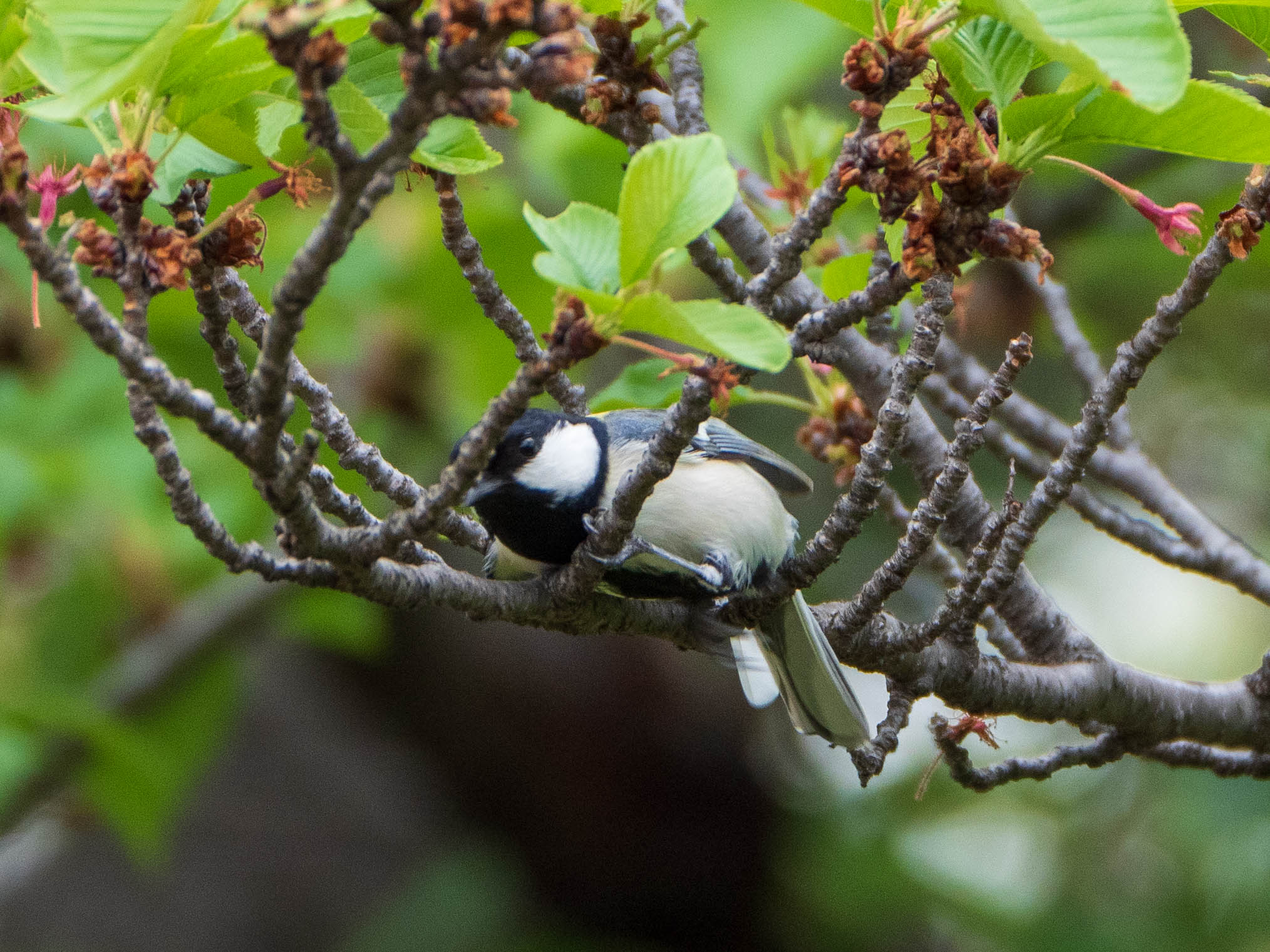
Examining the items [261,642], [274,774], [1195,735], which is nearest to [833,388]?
[1195,735]

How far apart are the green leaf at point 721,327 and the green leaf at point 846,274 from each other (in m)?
0.83

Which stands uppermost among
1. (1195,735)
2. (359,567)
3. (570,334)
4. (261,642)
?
(570,334)

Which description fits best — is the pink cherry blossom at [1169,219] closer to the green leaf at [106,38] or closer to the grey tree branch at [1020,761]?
the grey tree branch at [1020,761]

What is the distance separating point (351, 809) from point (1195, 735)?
4145mm

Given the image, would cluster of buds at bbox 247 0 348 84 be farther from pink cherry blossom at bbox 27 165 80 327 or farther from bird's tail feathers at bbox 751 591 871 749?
bird's tail feathers at bbox 751 591 871 749

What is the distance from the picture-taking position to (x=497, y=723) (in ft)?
17.7

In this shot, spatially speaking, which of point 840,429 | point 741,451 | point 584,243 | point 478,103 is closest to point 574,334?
point 584,243

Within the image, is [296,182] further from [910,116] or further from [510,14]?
[910,116]

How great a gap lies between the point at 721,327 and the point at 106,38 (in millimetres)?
614

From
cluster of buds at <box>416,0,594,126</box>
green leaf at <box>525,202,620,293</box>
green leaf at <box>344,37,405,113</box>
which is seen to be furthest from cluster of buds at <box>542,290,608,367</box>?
green leaf at <box>344,37,405,113</box>

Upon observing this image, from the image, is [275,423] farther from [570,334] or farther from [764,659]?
[764,659]

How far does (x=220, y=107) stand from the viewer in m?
1.32

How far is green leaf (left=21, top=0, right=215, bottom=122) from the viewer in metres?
1.09

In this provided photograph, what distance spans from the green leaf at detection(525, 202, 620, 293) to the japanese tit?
56 cm
